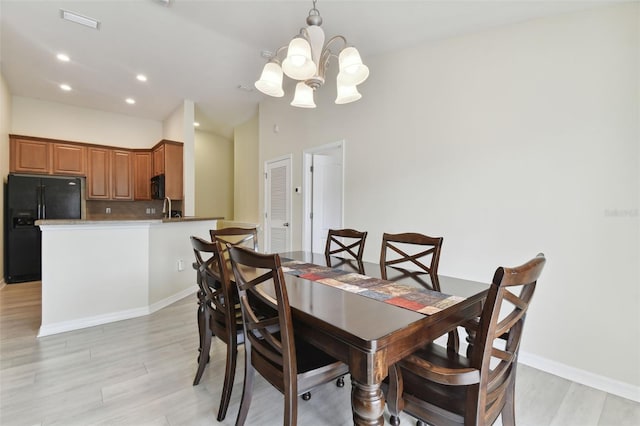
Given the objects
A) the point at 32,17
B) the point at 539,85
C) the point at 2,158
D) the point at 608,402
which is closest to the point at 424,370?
the point at 608,402

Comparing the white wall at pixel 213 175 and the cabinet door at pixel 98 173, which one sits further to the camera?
the white wall at pixel 213 175

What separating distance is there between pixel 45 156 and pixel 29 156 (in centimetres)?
19

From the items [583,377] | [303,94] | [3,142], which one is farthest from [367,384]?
[3,142]

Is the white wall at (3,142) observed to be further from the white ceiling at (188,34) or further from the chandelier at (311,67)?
the chandelier at (311,67)

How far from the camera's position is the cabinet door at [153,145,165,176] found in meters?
4.95

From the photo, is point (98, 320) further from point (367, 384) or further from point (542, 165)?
point (542, 165)

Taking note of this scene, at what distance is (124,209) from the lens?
5.77m

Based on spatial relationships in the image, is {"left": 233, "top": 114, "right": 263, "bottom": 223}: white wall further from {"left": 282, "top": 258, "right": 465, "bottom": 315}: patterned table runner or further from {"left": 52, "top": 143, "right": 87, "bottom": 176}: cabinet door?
{"left": 282, "top": 258, "right": 465, "bottom": 315}: patterned table runner

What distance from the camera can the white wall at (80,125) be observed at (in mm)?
4859

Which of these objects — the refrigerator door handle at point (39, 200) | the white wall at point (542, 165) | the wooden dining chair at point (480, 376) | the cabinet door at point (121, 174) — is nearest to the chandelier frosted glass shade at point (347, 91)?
the white wall at point (542, 165)

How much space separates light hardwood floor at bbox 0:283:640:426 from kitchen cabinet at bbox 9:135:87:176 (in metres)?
3.43

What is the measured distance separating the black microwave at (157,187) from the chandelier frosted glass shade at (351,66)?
4.20 meters

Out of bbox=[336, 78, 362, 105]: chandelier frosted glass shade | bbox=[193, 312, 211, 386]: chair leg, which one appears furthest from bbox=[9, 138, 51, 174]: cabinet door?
Answer: bbox=[336, 78, 362, 105]: chandelier frosted glass shade

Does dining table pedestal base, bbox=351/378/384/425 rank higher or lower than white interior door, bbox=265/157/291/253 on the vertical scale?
lower
